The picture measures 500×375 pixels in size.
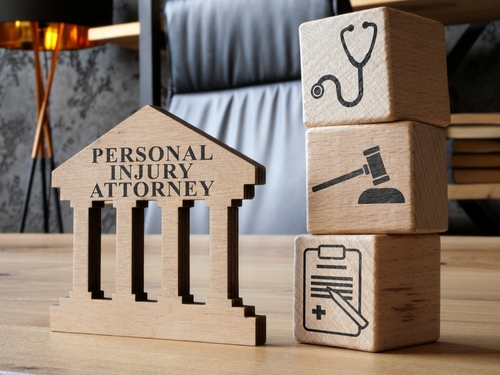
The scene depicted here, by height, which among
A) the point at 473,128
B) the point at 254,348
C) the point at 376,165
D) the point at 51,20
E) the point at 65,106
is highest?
the point at 51,20

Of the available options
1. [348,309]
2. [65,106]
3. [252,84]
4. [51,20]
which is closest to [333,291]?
[348,309]

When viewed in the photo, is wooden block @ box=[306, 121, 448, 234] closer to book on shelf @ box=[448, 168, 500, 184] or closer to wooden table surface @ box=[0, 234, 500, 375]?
wooden table surface @ box=[0, 234, 500, 375]

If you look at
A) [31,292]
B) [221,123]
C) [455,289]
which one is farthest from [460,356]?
[221,123]

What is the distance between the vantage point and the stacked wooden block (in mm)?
369

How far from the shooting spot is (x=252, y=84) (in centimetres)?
172

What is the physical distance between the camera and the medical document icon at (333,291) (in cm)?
37

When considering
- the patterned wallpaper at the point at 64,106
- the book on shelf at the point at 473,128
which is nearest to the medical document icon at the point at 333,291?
the book on shelf at the point at 473,128

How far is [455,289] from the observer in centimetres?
61

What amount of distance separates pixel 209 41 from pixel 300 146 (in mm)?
385

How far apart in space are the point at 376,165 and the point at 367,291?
0.07m

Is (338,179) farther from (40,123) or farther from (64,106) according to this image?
(64,106)

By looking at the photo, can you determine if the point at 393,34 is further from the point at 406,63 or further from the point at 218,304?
the point at 218,304

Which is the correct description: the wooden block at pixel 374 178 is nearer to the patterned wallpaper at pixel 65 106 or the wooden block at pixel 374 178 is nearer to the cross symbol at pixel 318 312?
the cross symbol at pixel 318 312

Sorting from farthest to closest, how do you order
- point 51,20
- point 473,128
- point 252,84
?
point 51,20 < point 473,128 < point 252,84
